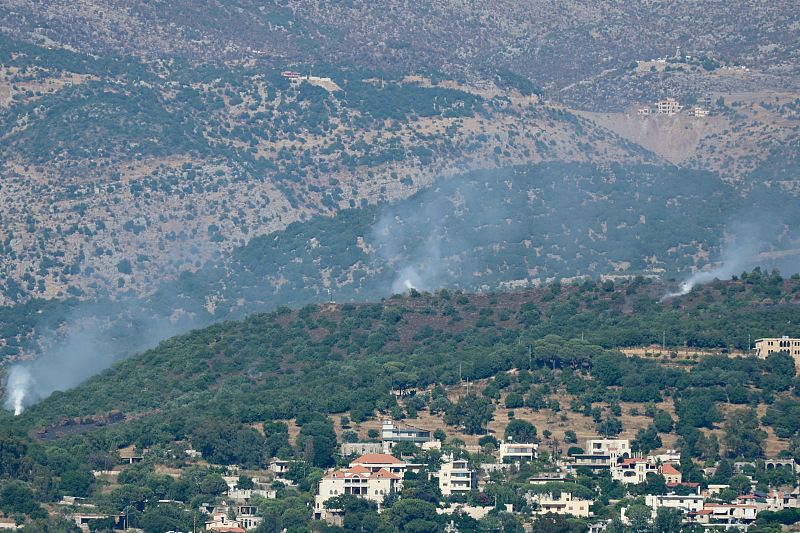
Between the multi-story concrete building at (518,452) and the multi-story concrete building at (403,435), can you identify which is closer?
the multi-story concrete building at (518,452)

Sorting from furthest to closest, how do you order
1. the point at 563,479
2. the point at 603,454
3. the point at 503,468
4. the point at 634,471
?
the point at 603,454, the point at 503,468, the point at 634,471, the point at 563,479

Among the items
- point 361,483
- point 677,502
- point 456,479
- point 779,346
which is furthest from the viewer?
point 779,346

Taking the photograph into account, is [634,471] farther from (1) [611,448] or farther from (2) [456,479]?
(2) [456,479]

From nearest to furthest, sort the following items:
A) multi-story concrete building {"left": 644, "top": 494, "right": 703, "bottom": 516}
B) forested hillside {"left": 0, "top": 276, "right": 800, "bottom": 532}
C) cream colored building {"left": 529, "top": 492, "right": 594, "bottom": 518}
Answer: multi-story concrete building {"left": 644, "top": 494, "right": 703, "bottom": 516} < cream colored building {"left": 529, "top": 492, "right": 594, "bottom": 518} < forested hillside {"left": 0, "top": 276, "right": 800, "bottom": 532}

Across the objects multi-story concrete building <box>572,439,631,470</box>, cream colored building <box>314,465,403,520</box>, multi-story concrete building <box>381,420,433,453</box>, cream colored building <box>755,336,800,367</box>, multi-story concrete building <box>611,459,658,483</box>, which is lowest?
cream colored building <box>314,465,403,520</box>

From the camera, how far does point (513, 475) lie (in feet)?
504

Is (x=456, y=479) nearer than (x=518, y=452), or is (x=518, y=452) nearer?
(x=456, y=479)

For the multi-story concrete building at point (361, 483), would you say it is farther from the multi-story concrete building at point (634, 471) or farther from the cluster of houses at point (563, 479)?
the multi-story concrete building at point (634, 471)

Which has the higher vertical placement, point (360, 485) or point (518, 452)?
point (518, 452)

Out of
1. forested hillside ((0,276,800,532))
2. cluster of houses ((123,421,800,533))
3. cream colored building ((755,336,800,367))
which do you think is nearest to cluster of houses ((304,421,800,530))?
cluster of houses ((123,421,800,533))

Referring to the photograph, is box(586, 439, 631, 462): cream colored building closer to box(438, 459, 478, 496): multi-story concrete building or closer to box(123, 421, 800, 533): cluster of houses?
box(123, 421, 800, 533): cluster of houses

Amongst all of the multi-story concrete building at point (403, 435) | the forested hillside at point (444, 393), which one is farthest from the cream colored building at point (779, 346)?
the multi-story concrete building at point (403, 435)

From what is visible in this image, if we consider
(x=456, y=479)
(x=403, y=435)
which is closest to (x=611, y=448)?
(x=456, y=479)

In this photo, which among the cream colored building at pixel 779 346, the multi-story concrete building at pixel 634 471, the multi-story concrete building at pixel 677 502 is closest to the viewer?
the multi-story concrete building at pixel 677 502
